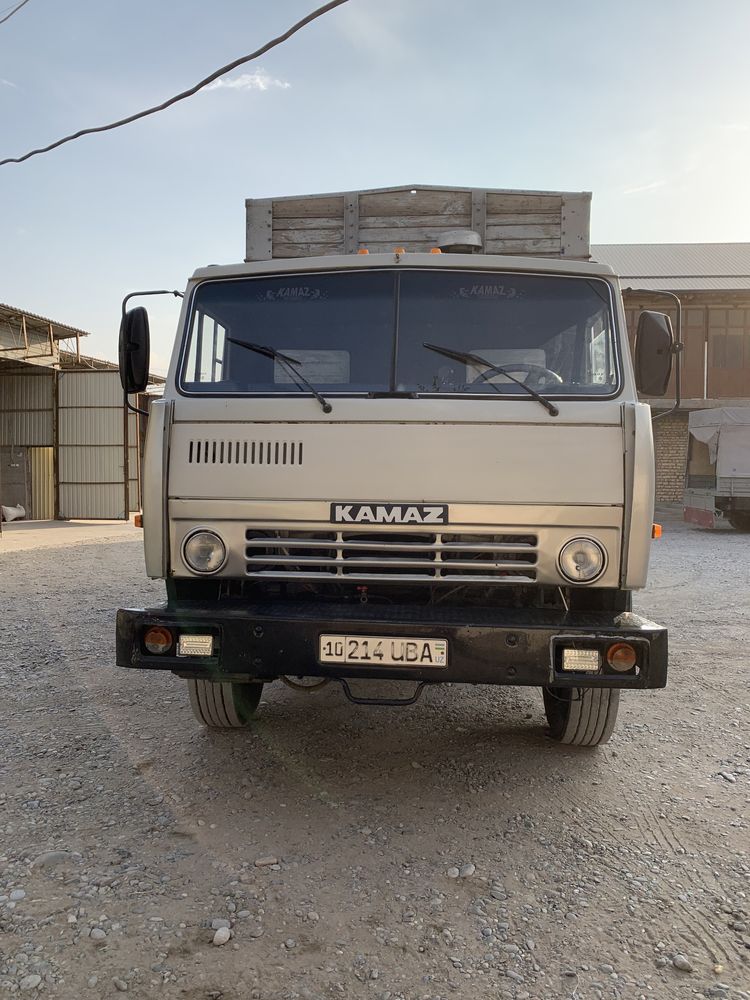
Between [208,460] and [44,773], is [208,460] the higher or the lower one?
the higher one

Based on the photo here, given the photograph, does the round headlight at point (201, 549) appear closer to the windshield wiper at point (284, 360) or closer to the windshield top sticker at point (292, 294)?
the windshield wiper at point (284, 360)

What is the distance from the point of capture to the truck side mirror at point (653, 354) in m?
3.38

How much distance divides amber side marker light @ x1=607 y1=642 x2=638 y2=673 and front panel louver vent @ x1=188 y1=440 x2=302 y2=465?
1.47 metres

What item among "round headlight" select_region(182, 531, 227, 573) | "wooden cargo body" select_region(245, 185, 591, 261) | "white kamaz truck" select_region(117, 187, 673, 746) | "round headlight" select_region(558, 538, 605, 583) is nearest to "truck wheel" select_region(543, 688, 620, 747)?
"white kamaz truck" select_region(117, 187, 673, 746)

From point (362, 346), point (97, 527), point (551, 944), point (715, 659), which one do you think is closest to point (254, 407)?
point (362, 346)

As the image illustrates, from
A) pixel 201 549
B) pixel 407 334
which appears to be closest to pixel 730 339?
pixel 407 334

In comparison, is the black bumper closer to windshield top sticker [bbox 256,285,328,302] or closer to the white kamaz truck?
the white kamaz truck

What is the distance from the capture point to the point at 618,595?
3.07m

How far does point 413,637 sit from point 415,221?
306 centimetres

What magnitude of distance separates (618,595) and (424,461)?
999 mm

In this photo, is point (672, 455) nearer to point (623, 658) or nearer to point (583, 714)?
point (583, 714)

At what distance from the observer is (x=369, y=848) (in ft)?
9.00

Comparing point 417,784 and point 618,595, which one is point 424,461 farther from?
point 417,784

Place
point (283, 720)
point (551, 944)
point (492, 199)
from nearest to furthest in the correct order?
point (551, 944)
point (283, 720)
point (492, 199)
